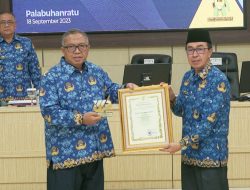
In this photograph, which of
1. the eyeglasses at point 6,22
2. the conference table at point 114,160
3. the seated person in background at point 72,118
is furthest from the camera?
the eyeglasses at point 6,22

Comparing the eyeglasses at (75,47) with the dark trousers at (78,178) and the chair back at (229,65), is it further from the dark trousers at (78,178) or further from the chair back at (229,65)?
the chair back at (229,65)

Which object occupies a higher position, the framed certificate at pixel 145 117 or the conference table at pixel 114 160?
the framed certificate at pixel 145 117

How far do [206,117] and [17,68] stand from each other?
3.22 m

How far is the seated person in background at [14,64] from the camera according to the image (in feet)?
19.4

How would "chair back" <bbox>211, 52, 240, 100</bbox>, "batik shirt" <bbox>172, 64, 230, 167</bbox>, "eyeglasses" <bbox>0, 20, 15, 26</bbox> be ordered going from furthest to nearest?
"chair back" <bbox>211, 52, 240, 100</bbox>, "eyeglasses" <bbox>0, 20, 15, 26</bbox>, "batik shirt" <bbox>172, 64, 230, 167</bbox>

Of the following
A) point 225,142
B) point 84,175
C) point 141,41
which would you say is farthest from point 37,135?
point 141,41

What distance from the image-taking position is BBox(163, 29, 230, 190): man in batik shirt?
3100mm

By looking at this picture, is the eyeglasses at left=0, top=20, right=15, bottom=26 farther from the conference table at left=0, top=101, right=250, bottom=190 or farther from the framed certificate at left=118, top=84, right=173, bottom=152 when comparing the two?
the framed certificate at left=118, top=84, right=173, bottom=152

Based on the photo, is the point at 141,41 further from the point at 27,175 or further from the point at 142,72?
the point at 27,175

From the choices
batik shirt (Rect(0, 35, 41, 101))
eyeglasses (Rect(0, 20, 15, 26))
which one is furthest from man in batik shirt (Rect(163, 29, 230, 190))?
eyeglasses (Rect(0, 20, 15, 26))

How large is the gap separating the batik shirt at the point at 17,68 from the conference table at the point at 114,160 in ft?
3.46

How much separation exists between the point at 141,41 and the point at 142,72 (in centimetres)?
198

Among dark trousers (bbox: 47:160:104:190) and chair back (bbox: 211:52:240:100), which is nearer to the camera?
dark trousers (bbox: 47:160:104:190)

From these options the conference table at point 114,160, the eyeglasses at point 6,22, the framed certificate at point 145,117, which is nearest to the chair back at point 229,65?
the conference table at point 114,160
